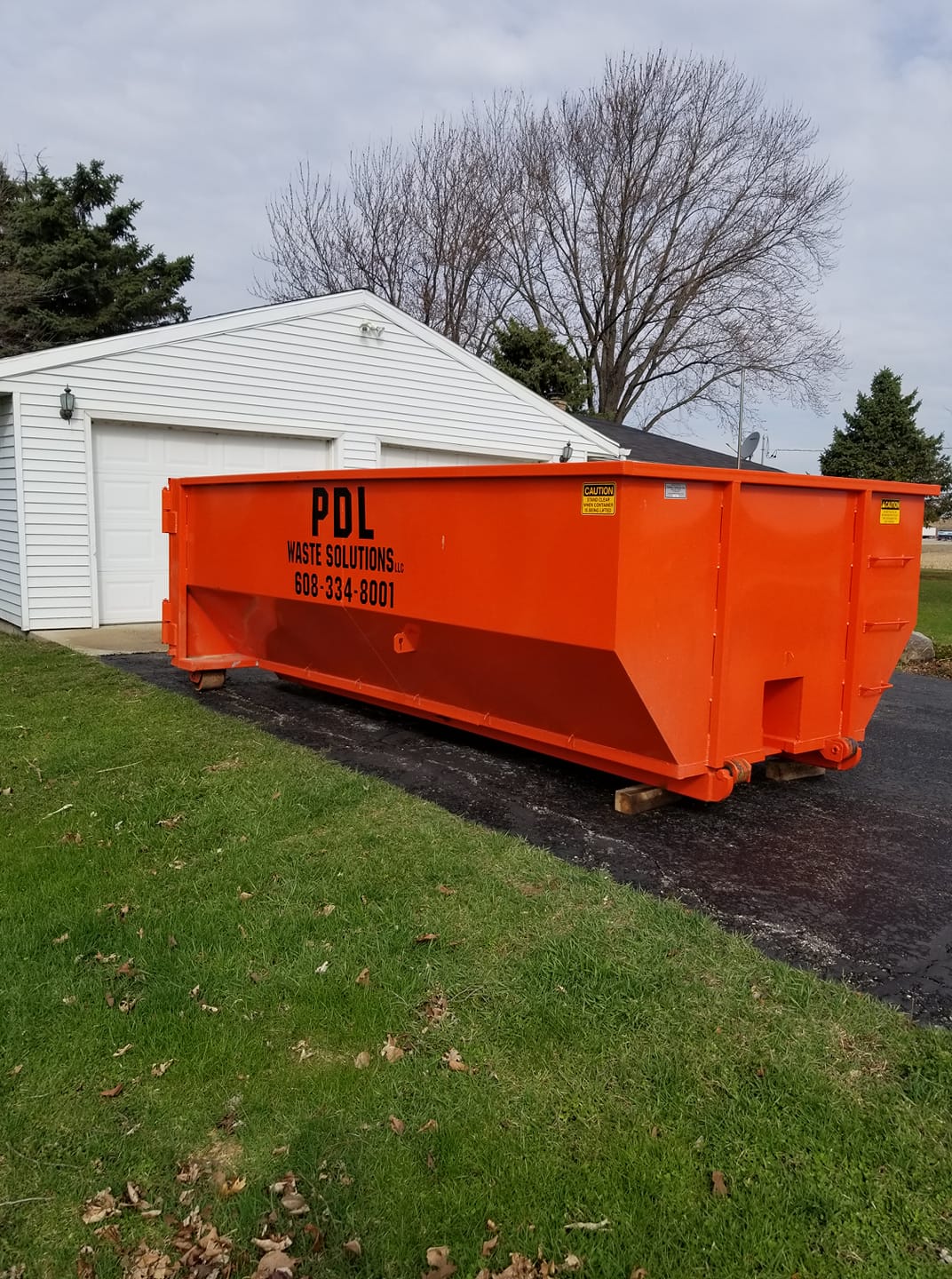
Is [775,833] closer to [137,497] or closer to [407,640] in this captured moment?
[407,640]

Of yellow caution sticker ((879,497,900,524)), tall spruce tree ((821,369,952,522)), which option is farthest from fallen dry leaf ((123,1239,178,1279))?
tall spruce tree ((821,369,952,522))

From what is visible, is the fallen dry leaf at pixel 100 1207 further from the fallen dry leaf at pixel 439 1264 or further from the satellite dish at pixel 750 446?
the satellite dish at pixel 750 446

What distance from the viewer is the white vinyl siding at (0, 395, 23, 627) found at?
34.2ft

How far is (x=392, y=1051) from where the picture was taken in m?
2.78

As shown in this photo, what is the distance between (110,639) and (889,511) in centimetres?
A: 831

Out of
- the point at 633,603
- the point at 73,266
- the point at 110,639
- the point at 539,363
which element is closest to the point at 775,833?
the point at 633,603

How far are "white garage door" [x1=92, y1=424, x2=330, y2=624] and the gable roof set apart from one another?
35.0 inches

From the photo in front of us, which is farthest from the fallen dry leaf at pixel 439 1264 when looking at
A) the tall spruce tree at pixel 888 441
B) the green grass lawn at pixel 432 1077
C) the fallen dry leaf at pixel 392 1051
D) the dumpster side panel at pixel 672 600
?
the tall spruce tree at pixel 888 441

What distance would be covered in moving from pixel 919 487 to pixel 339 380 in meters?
9.13

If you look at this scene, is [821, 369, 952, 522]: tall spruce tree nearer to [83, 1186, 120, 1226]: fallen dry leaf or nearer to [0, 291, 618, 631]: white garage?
[0, 291, 618, 631]: white garage

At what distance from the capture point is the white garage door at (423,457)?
13469 mm

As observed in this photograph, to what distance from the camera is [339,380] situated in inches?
497

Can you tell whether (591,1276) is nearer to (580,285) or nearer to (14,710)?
(14,710)

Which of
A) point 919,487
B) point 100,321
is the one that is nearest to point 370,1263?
point 919,487
